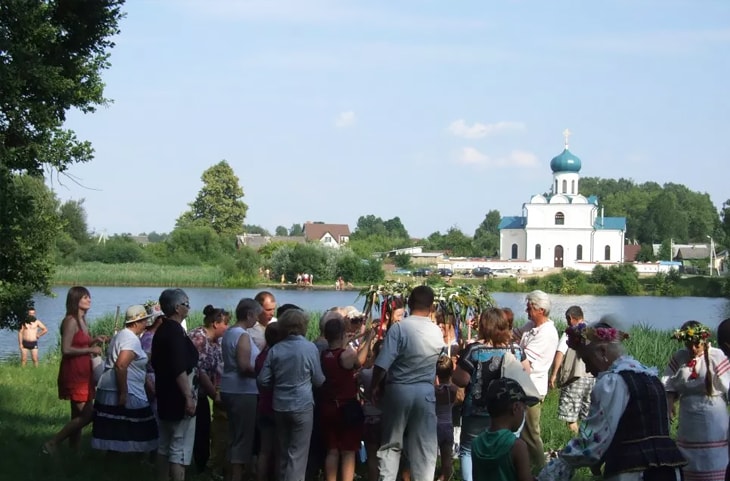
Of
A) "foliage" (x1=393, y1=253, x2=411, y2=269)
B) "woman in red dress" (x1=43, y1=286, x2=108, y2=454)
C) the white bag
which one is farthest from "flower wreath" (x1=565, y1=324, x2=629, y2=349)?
"foliage" (x1=393, y1=253, x2=411, y2=269)

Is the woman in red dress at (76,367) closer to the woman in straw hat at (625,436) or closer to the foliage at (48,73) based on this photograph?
the foliage at (48,73)

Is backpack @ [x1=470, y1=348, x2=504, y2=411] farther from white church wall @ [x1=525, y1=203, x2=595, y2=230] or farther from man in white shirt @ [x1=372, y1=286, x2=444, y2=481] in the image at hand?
white church wall @ [x1=525, y1=203, x2=595, y2=230]

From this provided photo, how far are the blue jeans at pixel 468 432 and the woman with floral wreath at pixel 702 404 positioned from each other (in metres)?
1.43

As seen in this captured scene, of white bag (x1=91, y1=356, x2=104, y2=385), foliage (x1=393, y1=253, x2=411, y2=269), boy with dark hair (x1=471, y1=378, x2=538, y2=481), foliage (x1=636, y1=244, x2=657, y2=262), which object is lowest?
white bag (x1=91, y1=356, x2=104, y2=385)

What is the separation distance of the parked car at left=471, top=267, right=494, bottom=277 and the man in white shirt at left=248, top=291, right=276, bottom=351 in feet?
246

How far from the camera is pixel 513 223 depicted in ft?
325

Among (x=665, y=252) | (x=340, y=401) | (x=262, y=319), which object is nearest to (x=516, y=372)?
(x=340, y=401)

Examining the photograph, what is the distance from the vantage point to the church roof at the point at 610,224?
9730 centimetres

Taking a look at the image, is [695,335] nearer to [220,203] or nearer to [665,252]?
[220,203]

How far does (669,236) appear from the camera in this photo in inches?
5551

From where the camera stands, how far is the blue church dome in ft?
311

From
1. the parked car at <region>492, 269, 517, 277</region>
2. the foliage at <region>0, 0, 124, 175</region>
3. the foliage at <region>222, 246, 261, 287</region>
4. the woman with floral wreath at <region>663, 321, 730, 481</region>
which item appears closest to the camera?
the woman with floral wreath at <region>663, 321, 730, 481</region>

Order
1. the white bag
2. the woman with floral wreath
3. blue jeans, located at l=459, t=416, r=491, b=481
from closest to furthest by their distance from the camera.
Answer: the woman with floral wreath → blue jeans, located at l=459, t=416, r=491, b=481 → the white bag

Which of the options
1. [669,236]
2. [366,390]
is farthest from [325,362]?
[669,236]
